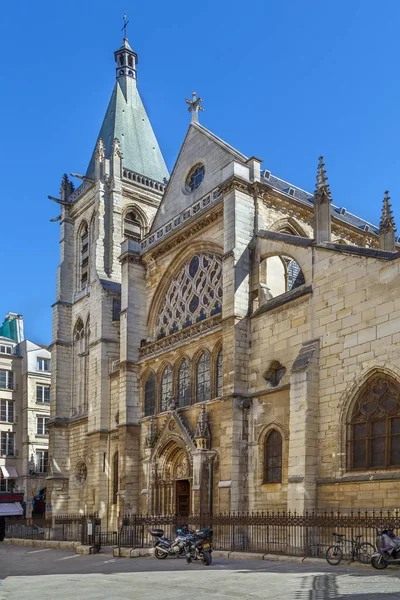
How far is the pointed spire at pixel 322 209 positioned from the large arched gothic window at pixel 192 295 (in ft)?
17.8

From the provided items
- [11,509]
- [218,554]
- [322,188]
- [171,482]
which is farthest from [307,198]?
[11,509]

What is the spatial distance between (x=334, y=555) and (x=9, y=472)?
112ft

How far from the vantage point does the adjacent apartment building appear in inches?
1725

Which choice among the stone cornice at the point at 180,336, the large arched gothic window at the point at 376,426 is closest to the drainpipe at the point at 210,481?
the stone cornice at the point at 180,336

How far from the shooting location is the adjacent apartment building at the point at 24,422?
144 ft

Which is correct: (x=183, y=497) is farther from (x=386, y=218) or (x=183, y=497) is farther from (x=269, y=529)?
(x=386, y=218)

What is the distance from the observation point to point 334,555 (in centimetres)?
1399

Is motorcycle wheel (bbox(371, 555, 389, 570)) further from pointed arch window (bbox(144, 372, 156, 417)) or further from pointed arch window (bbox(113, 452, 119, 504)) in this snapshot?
pointed arch window (bbox(113, 452, 119, 504))

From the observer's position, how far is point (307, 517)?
1578 cm

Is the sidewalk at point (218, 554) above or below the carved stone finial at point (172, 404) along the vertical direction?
below

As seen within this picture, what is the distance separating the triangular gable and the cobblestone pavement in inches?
563

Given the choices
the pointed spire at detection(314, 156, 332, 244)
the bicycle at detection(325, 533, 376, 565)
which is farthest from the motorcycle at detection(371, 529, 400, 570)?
the pointed spire at detection(314, 156, 332, 244)

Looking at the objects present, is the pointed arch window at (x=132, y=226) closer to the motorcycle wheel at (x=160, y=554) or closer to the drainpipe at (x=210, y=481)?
the drainpipe at (x=210, y=481)

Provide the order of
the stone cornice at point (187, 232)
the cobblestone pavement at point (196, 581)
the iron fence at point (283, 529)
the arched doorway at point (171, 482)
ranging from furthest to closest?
the stone cornice at point (187, 232)
the arched doorway at point (171, 482)
the iron fence at point (283, 529)
the cobblestone pavement at point (196, 581)
